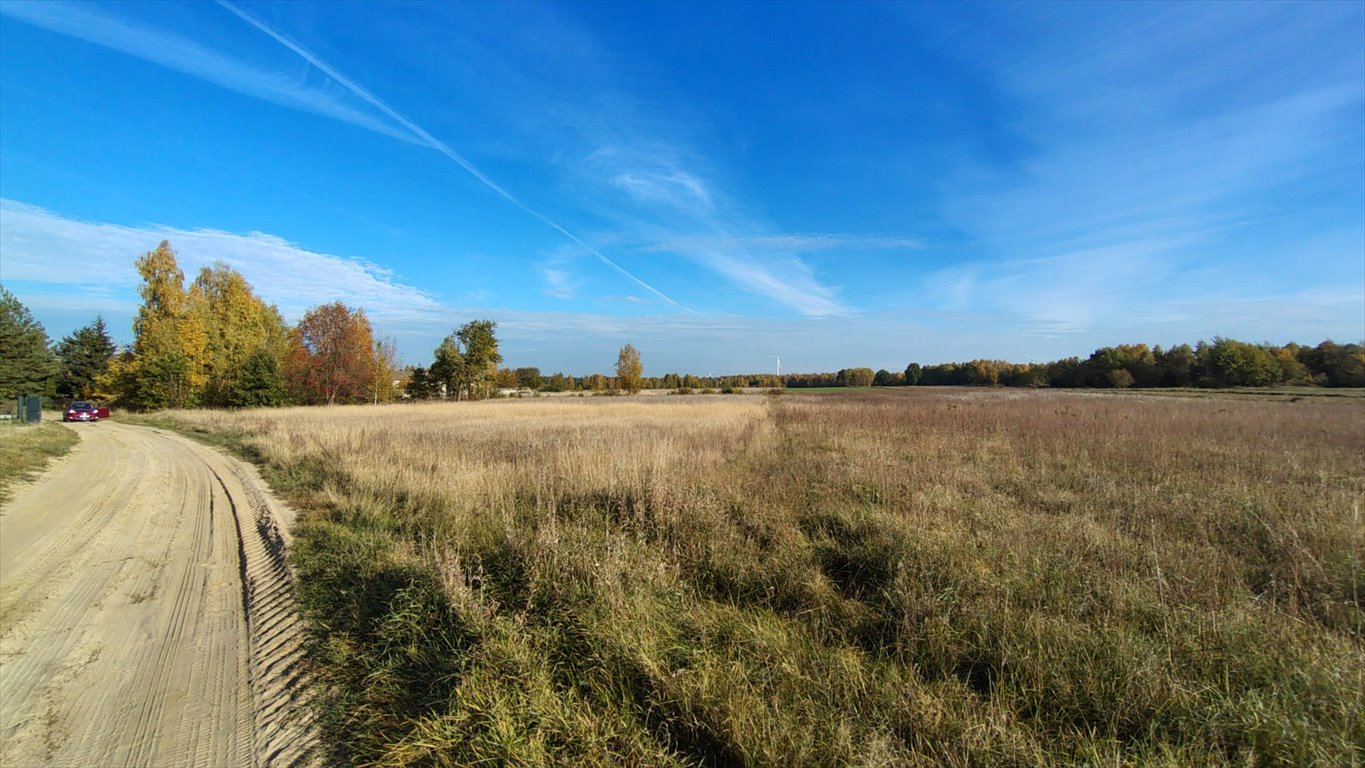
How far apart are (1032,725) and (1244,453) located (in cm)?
1265

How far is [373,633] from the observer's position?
392cm

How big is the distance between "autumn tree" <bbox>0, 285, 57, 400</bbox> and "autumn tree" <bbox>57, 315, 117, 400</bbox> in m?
14.4

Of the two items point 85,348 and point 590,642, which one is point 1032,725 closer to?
point 590,642

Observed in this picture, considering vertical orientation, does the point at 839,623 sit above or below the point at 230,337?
below

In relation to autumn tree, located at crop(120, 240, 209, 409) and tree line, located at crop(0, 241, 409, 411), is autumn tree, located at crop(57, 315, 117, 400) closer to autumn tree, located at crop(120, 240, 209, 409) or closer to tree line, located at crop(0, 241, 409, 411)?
tree line, located at crop(0, 241, 409, 411)

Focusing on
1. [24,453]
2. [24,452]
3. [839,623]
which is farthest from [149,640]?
[24,452]

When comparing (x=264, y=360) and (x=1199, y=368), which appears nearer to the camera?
(x=264, y=360)

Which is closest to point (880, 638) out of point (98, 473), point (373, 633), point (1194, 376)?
point (373, 633)

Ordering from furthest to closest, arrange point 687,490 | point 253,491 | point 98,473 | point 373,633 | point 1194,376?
point 1194,376 < point 98,473 < point 253,491 < point 687,490 < point 373,633

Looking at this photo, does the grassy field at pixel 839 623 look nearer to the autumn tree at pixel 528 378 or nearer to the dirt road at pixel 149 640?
the dirt road at pixel 149 640

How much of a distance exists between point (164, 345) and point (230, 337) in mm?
4572

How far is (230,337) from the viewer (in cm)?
4544

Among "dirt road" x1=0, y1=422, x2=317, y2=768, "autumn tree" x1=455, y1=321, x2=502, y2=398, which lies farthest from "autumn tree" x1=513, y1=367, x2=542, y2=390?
"dirt road" x1=0, y1=422, x2=317, y2=768

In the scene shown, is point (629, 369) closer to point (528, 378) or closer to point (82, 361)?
point (528, 378)
